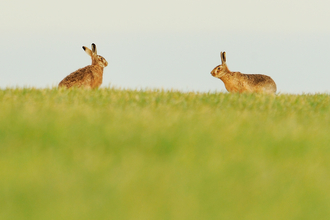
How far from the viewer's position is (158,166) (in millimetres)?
5383

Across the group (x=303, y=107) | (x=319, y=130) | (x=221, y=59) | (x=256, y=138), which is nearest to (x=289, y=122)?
(x=319, y=130)

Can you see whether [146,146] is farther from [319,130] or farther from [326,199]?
[319,130]

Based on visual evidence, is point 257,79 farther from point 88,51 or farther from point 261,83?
point 88,51

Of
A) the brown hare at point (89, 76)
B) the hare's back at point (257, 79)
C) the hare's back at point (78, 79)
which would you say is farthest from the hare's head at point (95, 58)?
the hare's back at point (257, 79)

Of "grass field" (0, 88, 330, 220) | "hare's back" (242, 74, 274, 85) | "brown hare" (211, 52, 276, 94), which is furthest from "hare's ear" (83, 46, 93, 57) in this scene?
"grass field" (0, 88, 330, 220)

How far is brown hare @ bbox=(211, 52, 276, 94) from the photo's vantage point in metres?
18.1

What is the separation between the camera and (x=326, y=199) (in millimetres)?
4816

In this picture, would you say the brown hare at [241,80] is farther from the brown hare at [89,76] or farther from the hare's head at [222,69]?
the brown hare at [89,76]

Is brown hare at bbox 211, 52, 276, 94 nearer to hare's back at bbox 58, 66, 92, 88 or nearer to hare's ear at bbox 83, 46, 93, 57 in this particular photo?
hare's ear at bbox 83, 46, 93, 57

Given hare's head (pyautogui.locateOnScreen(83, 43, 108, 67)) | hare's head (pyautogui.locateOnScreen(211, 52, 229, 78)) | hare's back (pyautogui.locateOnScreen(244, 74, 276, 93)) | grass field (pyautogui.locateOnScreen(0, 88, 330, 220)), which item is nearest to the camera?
grass field (pyautogui.locateOnScreen(0, 88, 330, 220))

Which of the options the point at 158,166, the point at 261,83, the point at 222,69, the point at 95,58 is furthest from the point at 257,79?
the point at 158,166

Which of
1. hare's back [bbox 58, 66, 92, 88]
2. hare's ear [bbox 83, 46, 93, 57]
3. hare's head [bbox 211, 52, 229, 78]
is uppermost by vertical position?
hare's ear [bbox 83, 46, 93, 57]

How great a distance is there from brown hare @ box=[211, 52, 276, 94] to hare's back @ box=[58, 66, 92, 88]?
18.2 feet

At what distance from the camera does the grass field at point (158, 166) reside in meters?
4.24
